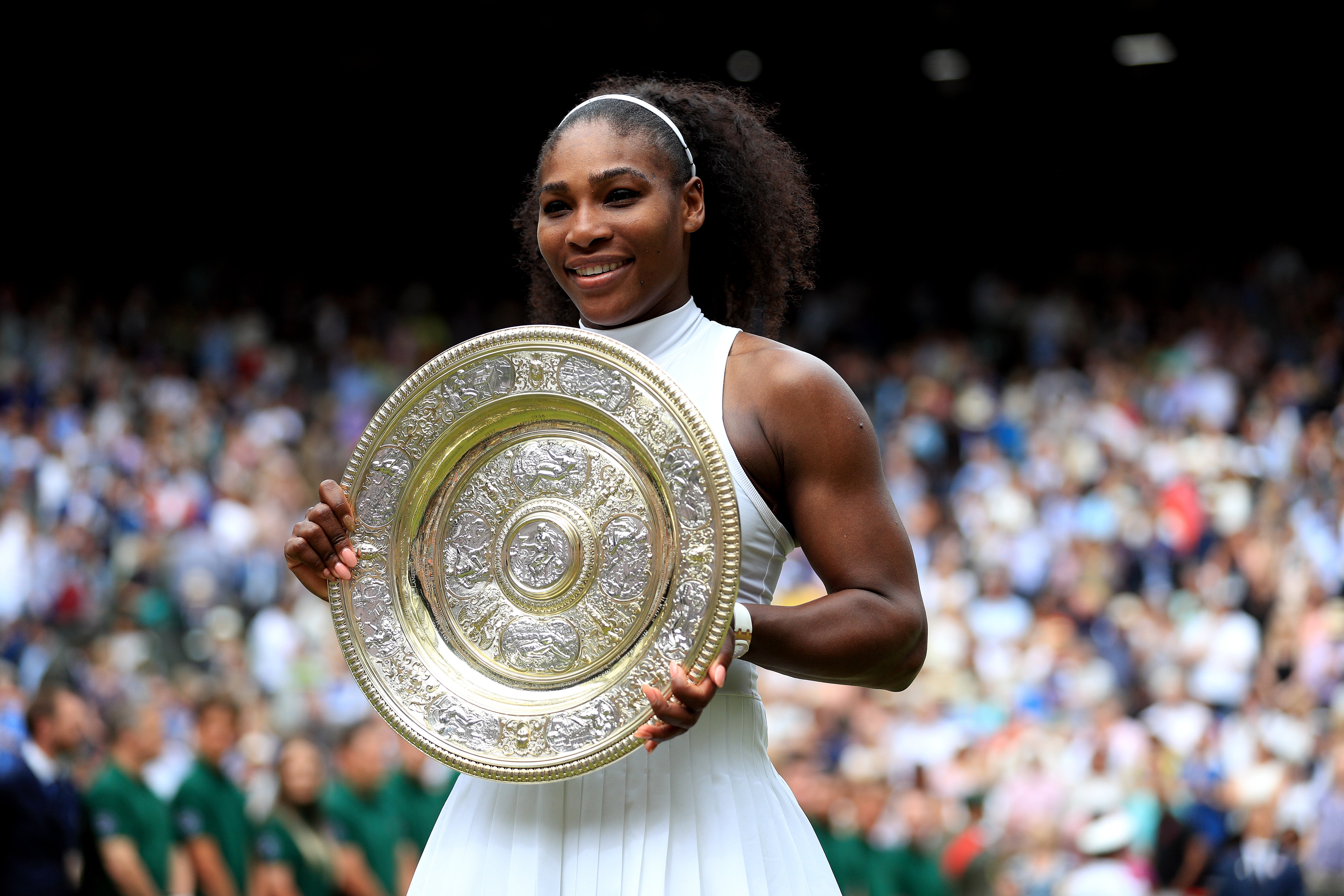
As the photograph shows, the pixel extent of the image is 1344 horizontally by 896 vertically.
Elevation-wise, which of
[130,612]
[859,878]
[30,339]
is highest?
[30,339]

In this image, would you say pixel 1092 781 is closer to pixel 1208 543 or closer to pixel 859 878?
pixel 859 878

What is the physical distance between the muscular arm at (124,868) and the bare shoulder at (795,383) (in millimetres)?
5010

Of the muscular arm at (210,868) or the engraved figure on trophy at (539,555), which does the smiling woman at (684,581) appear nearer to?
the engraved figure on trophy at (539,555)

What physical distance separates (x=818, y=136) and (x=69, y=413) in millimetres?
9429

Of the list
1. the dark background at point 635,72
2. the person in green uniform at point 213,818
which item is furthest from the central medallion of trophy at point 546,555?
the dark background at point 635,72

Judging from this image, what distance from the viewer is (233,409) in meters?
12.9

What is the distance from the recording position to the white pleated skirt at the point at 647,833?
1.76 metres

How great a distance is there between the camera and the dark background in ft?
50.2

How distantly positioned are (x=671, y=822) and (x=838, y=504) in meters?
0.43

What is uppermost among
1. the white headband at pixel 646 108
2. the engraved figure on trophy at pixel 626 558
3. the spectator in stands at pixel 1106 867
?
the white headband at pixel 646 108

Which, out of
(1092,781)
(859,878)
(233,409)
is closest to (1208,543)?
(1092,781)

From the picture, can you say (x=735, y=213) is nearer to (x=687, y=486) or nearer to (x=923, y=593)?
(x=687, y=486)

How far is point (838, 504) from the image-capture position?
1804mm

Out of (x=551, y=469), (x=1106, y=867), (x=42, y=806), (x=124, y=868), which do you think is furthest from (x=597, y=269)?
(x=1106, y=867)
